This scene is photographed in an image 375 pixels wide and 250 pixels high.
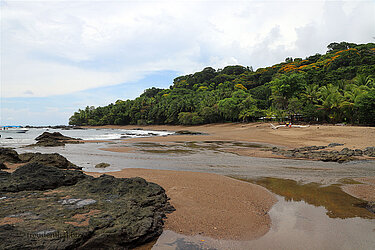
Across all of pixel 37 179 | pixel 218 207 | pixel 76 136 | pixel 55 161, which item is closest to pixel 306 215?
pixel 218 207

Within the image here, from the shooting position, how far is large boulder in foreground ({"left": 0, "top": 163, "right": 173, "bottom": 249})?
11.7ft

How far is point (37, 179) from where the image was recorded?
6699 millimetres

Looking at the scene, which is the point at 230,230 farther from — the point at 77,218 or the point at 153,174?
the point at 153,174

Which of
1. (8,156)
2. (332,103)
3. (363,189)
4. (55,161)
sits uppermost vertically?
(332,103)

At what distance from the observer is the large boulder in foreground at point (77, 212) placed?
3.56m

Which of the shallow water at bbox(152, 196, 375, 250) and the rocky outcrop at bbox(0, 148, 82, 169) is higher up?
the rocky outcrop at bbox(0, 148, 82, 169)

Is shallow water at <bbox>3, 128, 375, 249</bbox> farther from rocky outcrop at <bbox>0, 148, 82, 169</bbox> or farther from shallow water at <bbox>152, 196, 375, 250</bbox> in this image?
rocky outcrop at <bbox>0, 148, 82, 169</bbox>

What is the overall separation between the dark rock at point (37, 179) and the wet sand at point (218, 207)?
10.1 ft

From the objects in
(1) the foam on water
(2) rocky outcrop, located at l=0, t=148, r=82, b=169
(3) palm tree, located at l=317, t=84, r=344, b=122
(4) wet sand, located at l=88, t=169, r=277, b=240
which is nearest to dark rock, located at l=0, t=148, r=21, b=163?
(2) rocky outcrop, located at l=0, t=148, r=82, b=169

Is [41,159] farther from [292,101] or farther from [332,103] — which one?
[292,101]

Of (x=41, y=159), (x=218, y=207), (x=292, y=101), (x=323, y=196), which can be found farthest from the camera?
(x=292, y=101)

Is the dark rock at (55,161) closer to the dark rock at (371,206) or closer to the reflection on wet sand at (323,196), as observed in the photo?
the reflection on wet sand at (323,196)

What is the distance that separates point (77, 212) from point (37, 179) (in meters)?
3.09

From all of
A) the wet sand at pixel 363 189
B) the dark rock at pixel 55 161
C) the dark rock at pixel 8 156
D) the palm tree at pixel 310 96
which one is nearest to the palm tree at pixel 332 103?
the palm tree at pixel 310 96
